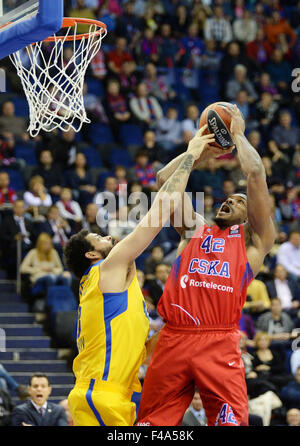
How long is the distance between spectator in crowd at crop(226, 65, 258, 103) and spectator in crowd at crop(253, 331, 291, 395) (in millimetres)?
6272

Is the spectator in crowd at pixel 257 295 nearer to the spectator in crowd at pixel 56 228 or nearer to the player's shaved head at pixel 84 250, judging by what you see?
the spectator in crowd at pixel 56 228

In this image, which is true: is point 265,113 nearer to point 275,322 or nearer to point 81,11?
point 81,11

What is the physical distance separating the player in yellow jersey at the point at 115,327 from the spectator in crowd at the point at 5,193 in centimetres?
653

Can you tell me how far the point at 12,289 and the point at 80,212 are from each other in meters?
1.53

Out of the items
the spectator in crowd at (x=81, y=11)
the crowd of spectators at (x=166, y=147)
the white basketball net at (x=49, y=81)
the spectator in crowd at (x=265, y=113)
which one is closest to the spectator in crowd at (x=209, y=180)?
the crowd of spectators at (x=166, y=147)

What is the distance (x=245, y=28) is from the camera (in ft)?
56.3

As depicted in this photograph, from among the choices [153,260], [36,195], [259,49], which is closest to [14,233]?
[36,195]

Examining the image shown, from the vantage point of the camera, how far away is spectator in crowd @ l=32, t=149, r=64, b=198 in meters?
12.6

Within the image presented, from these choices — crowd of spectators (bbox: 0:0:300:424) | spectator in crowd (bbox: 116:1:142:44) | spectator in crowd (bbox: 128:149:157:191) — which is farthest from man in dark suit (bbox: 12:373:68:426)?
spectator in crowd (bbox: 116:1:142:44)

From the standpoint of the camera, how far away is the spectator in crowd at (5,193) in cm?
1198

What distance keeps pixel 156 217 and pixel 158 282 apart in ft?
19.1

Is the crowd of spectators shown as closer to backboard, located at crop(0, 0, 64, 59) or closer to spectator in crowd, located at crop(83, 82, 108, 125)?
spectator in crowd, located at crop(83, 82, 108, 125)

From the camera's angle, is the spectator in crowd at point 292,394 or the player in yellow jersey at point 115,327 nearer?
the player in yellow jersey at point 115,327
